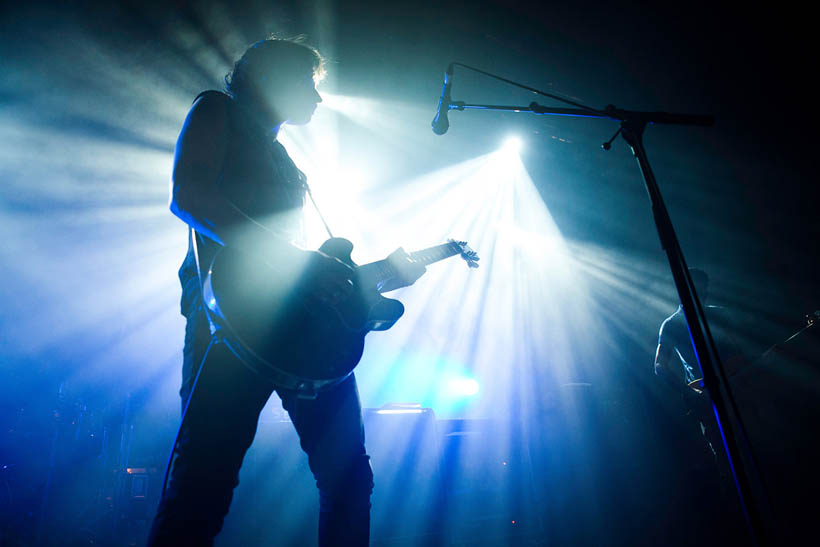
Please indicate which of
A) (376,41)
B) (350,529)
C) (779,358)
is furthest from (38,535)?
(779,358)

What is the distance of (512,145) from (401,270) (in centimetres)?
451

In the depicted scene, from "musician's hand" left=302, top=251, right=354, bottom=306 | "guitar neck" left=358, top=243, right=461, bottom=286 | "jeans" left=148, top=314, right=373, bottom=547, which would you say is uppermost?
"guitar neck" left=358, top=243, right=461, bottom=286

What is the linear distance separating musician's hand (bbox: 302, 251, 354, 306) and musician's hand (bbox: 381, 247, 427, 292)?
74 cm

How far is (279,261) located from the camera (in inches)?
47.1

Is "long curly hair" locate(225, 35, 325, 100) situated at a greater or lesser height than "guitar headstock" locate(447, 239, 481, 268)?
lesser

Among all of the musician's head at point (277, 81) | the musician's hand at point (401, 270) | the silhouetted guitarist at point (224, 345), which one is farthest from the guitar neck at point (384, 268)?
the musician's head at point (277, 81)

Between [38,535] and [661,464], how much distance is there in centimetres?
745

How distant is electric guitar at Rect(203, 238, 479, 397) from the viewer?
1.03 meters

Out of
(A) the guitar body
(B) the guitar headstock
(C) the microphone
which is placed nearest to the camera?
(A) the guitar body

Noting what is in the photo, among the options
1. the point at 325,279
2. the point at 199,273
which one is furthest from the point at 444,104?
the point at 199,273

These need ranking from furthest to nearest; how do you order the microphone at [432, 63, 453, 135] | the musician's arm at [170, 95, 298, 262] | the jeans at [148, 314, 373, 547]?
the microphone at [432, 63, 453, 135] < the musician's arm at [170, 95, 298, 262] < the jeans at [148, 314, 373, 547]

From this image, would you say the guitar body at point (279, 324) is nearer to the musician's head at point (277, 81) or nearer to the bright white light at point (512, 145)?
the musician's head at point (277, 81)

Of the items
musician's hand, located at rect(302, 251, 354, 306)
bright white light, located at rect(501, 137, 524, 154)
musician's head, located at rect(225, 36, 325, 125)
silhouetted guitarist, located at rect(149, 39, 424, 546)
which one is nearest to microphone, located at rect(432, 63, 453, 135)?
musician's head, located at rect(225, 36, 325, 125)

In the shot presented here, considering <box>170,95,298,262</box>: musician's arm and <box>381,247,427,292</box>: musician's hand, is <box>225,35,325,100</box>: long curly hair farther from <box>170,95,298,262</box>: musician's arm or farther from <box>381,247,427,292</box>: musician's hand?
<box>381,247,427,292</box>: musician's hand
